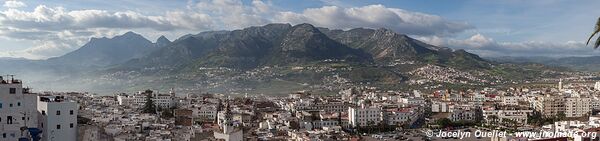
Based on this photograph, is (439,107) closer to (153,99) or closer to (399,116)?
(399,116)

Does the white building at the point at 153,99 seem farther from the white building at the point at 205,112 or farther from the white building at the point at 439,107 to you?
the white building at the point at 439,107

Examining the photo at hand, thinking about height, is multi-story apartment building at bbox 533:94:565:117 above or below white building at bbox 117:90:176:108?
below

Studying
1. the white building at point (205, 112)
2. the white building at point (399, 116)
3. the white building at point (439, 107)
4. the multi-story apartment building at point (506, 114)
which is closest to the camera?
the white building at point (205, 112)

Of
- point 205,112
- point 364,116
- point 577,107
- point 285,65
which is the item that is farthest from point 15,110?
point 285,65

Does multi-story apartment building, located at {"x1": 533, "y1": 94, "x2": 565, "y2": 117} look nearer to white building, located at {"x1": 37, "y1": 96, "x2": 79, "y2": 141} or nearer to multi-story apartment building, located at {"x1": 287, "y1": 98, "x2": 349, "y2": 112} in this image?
multi-story apartment building, located at {"x1": 287, "y1": 98, "x2": 349, "y2": 112}

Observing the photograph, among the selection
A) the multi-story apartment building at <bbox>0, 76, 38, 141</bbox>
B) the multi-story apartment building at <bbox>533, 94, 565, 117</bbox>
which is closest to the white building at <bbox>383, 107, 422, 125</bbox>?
the multi-story apartment building at <bbox>533, 94, 565, 117</bbox>

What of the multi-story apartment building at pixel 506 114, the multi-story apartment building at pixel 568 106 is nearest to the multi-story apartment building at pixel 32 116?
the multi-story apartment building at pixel 506 114

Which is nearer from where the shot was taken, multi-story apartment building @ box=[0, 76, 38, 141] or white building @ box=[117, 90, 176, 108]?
multi-story apartment building @ box=[0, 76, 38, 141]
